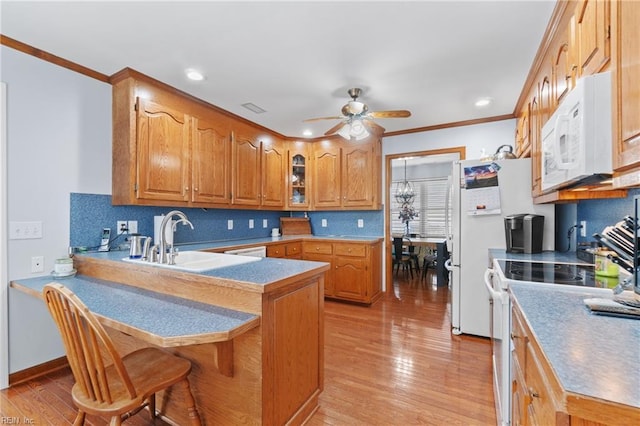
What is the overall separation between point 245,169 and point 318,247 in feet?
4.71

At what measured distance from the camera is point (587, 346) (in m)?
0.75

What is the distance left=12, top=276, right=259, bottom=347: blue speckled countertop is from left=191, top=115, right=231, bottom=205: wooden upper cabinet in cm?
138

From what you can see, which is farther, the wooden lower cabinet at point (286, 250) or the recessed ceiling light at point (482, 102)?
the wooden lower cabinet at point (286, 250)

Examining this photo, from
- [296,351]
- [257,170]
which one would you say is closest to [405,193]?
[257,170]

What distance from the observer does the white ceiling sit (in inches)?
67.9

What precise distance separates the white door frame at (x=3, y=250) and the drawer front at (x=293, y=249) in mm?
2515

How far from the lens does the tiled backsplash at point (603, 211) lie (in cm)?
154

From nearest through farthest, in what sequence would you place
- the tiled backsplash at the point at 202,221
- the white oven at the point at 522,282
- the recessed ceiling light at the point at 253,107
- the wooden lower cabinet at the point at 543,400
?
the wooden lower cabinet at the point at 543,400
the white oven at the point at 522,282
the tiled backsplash at the point at 202,221
the recessed ceiling light at the point at 253,107

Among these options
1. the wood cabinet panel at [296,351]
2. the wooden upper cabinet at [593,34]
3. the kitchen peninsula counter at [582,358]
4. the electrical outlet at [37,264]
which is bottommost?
the wood cabinet panel at [296,351]

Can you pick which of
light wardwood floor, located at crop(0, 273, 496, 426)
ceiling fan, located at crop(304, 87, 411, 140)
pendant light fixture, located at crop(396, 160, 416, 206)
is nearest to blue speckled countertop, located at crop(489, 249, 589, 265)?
light wardwood floor, located at crop(0, 273, 496, 426)

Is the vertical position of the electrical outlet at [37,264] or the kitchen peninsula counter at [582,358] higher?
the kitchen peninsula counter at [582,358]

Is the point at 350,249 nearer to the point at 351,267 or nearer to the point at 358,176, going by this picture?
the point at 351,267

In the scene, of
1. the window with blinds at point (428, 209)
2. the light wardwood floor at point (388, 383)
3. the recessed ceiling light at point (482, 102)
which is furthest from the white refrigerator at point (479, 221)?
the window with blinds at point (428, 209)

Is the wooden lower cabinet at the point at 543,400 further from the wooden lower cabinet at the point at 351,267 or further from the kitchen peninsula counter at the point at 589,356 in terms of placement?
the wooden lower cabinet at the point at 351,267
